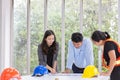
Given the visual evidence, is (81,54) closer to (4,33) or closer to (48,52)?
(48,52)

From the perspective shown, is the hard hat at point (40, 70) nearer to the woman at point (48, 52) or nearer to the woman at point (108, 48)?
the woman at point (48, 52)

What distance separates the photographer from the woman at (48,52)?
11.1ft

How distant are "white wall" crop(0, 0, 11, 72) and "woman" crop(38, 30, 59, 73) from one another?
175 centimetres

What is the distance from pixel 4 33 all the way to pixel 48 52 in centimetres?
190

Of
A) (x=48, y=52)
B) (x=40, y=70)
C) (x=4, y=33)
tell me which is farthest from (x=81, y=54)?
(x=4, y=33)

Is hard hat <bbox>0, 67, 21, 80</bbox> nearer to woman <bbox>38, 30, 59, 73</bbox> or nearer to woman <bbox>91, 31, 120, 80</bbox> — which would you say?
woman <bbox>91, 31, 120, 80</bbox>

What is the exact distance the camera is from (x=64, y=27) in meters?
5.11

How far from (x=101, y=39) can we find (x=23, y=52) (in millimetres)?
2924

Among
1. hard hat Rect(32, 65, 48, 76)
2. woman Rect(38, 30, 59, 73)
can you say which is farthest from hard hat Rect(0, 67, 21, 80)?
woman Rect(38, 30, 59, 73)

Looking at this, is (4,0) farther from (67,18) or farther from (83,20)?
(83,20)

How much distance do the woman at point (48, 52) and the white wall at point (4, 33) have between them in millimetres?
1745

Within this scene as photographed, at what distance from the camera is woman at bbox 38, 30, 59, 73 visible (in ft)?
11.1

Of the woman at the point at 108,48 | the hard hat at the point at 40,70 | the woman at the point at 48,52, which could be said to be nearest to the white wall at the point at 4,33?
the woman at the point at 48,52

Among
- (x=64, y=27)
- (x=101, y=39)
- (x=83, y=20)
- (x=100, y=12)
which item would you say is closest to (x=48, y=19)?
(x=64, y=27)
